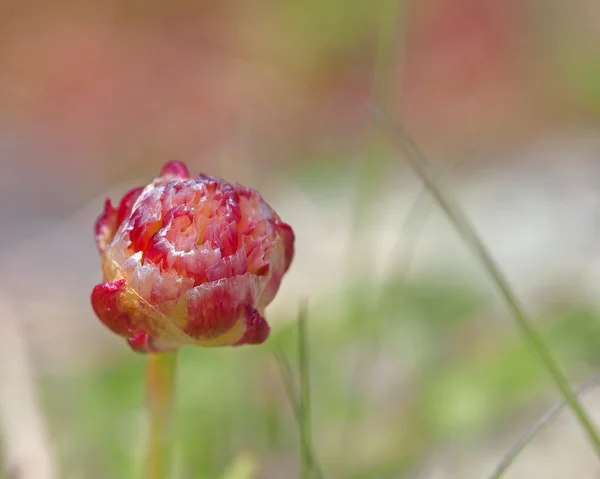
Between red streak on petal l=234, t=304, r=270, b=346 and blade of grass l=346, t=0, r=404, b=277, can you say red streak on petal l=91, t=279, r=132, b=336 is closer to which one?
red streak on petal l=234, t=304, r=270, b=346

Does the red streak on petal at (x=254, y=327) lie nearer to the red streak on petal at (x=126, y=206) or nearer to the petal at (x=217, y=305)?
the petal at (x=217, y=305)

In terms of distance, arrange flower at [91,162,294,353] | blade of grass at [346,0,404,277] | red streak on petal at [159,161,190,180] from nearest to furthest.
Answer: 1. flower at [91,162,294,353]
2. red streak on petal at [159,161,190,180]
3. blade of grass at [346,0,404,277]

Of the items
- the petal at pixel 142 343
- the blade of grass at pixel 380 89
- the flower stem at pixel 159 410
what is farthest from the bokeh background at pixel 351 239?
the petal at pixel 142 343

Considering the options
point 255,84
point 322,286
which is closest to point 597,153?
point 322,286

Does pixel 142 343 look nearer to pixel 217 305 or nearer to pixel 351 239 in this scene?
pixel 217 305

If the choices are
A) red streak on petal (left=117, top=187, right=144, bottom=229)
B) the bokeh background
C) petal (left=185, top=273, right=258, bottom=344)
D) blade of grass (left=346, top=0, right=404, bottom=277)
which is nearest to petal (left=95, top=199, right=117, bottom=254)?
red streak on petal (left=117, top=187, right=144, bottom=229)

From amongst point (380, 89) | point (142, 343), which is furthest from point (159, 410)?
point (380, 89)
